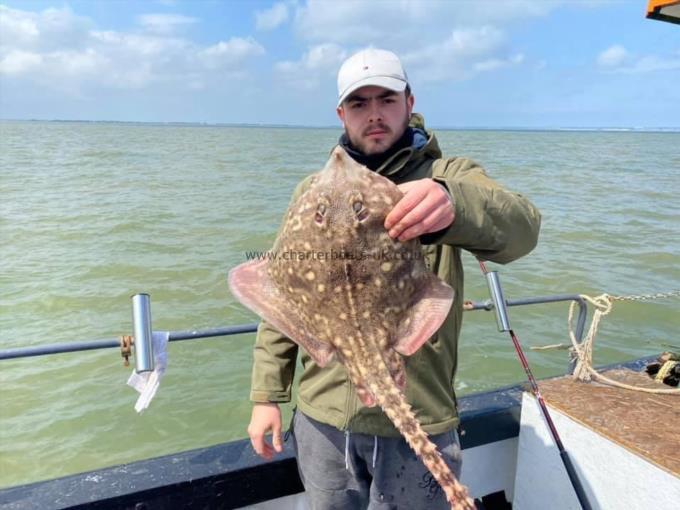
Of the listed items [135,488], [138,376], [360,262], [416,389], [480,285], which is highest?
[360,262]

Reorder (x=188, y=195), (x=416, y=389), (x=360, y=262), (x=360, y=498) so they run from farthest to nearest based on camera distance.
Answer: (x=188, y=195), (x=360, y=498), (x=416, y=389), (x=360, y=262)

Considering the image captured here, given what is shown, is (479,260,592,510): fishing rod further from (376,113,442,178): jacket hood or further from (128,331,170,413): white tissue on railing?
(128,331,170,413): white tissue on railing

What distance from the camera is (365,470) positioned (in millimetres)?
2344

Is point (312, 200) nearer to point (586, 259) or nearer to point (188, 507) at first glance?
point (188, 507)

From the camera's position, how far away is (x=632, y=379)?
360 centimetres

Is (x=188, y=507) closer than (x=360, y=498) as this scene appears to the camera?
No

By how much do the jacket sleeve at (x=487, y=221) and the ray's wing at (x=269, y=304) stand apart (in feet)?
1.77

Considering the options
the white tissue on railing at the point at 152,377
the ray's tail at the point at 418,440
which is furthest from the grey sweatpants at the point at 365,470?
the white tissue on railing at the point at 152,377

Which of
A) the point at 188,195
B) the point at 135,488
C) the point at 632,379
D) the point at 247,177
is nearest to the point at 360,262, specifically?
the point at 135,488

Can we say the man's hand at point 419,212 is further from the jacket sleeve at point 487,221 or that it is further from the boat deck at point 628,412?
the boat deck at point 628,412

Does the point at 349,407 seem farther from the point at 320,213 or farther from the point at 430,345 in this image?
the point at 320,213

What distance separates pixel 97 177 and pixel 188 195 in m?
8.12

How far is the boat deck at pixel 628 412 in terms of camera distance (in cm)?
263

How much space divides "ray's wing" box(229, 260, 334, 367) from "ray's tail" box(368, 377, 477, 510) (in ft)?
0.75
